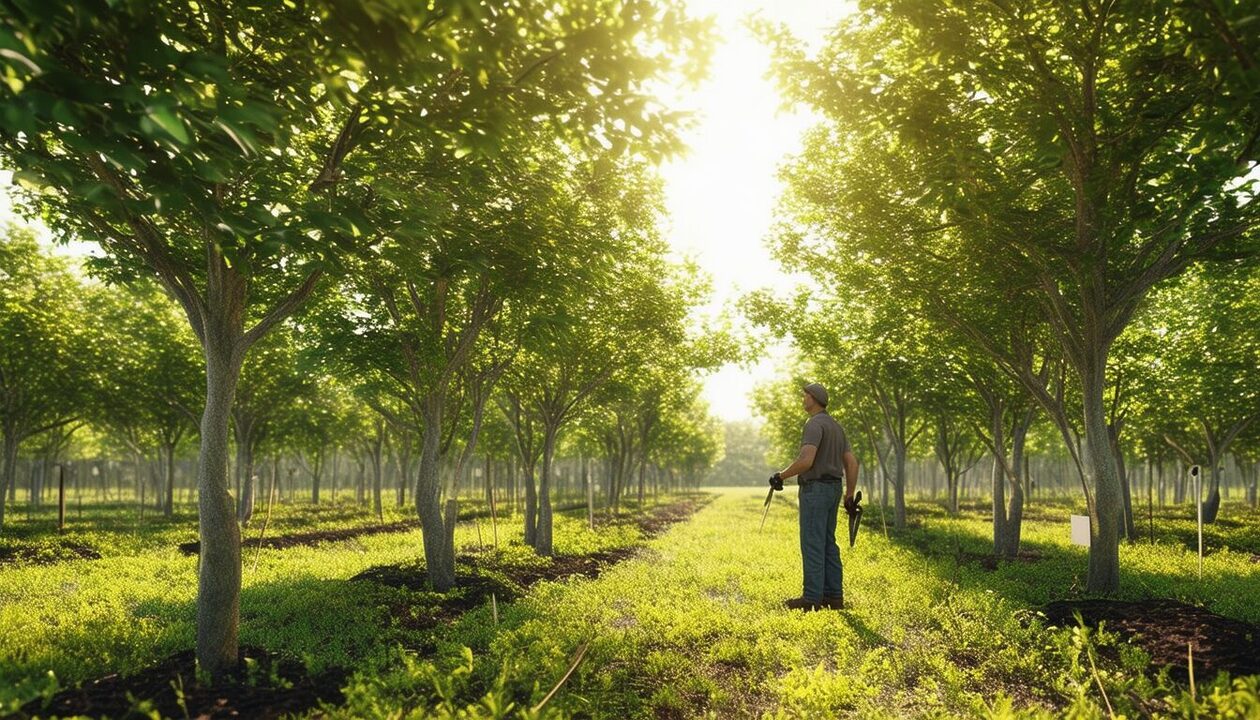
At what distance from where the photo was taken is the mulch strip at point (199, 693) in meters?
4.89

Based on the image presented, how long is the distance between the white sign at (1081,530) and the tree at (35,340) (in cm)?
2535

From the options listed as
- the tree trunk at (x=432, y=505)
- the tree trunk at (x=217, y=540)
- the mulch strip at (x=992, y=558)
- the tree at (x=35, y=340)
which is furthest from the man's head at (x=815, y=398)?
the tree at (x=35, y=340)

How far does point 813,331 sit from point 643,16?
56.3ft

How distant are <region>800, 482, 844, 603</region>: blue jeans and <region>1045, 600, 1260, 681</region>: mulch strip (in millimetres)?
2652

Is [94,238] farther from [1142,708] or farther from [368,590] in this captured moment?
[1142,708]

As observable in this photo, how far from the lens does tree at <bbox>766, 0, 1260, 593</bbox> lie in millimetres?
6219

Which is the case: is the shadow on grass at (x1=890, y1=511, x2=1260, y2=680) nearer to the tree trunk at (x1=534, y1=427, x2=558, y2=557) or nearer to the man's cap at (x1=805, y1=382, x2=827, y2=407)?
the man's cap at (x1=805, y1=382, x2=827, y2=407)

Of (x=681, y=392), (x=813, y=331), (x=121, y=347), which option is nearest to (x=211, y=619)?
(x=813, y=331)

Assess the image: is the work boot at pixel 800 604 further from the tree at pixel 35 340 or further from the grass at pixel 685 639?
the tree at pixel 35 340

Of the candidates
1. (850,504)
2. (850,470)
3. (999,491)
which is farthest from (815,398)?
(999,491)

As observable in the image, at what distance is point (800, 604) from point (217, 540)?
7.37m

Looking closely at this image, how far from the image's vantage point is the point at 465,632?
7.92 m

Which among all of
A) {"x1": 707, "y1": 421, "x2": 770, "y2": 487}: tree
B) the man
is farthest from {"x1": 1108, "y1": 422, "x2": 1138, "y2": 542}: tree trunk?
{"x1": 707, "y1": 421, "x2": 770, "y2": 487}: tree

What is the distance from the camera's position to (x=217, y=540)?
6285 millimetres
